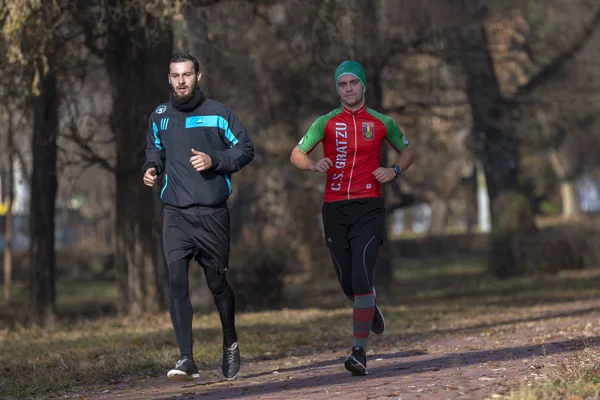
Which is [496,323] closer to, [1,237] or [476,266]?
[476,266]

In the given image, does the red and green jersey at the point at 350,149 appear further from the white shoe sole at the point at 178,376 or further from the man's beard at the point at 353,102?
the white shoe sole at the point at 178,376

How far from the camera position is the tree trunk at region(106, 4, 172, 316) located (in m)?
14.6

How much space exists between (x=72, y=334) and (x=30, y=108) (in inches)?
111

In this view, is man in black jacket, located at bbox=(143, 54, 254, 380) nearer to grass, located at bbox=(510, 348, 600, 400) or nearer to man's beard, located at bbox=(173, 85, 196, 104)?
man's beard, located at bbox=(173, 85, 196, 104)

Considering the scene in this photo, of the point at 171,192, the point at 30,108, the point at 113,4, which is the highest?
the point at 113,4

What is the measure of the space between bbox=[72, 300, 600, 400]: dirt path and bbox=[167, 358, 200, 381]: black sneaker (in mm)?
86

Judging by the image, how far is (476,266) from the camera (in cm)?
3494

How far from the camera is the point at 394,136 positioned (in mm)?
8266

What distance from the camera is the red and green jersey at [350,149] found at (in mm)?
7961

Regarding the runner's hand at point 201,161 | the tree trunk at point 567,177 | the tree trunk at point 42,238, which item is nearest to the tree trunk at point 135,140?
the tree trunk at point 42,238

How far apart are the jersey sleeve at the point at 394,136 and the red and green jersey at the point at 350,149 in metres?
0.09

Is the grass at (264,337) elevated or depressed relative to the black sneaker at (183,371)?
depressed

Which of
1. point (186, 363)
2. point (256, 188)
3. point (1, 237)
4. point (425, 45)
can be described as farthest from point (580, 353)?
point (1, 237)

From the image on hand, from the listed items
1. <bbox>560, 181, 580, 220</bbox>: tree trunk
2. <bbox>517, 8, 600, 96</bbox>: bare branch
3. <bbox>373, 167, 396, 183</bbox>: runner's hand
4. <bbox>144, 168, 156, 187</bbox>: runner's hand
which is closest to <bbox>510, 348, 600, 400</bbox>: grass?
<bbox>373, 167, 396, 183</bbox>: runner's hand
